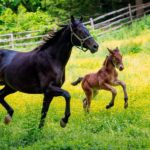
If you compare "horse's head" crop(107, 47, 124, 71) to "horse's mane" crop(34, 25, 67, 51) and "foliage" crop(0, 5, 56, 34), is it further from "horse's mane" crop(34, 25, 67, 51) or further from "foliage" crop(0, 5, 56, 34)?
"foliage" crop(0, 5, 56, 34)

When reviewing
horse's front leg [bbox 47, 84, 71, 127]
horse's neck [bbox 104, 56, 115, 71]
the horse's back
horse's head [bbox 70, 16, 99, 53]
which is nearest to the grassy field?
horse's front leg [bbox 47, 84, 71, 127]

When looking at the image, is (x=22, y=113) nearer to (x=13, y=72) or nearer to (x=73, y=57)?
(x=13, y=72)

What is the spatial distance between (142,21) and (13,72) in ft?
74.5

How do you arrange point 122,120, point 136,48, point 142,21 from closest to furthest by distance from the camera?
point 122,120 → point 136,48 → point 142,21

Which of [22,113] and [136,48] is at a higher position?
[136,48]

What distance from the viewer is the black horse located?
36.3 ft

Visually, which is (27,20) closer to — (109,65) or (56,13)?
(56,13)

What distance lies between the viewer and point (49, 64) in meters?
11.2

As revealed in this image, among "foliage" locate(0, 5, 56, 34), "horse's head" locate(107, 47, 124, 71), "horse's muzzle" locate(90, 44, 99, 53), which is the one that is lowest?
"horse's head" locate(107, 47, 124, 71)

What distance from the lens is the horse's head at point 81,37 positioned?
11.1m

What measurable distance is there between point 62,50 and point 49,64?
424 mm

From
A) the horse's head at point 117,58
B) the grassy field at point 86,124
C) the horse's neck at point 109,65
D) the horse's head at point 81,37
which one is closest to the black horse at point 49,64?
the horse's head at point 81,37

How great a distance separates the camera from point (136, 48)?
25109 mm

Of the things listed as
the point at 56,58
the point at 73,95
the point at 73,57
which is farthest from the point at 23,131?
the point at 73,57
